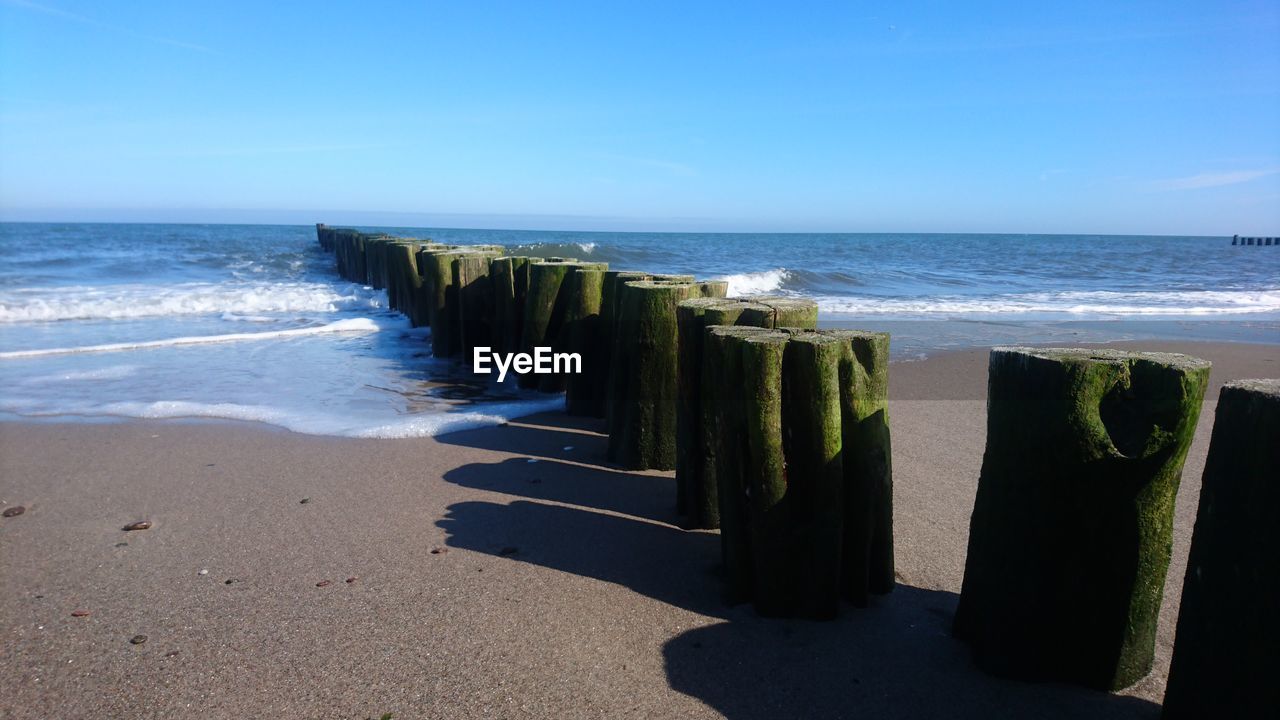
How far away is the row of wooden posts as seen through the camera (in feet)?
7.20

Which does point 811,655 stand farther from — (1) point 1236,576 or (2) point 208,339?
(2) point 208,339

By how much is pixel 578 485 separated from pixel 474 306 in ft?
15.2

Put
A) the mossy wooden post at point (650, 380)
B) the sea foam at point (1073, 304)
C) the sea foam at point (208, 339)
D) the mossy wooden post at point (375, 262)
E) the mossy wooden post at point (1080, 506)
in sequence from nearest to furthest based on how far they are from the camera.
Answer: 1. the mossy wooden post at point (1080, 506)
2. the mossy wooden post at point (650, 380)
3. the sea foam at point (208, 339)
4. the sea foam at point (1073, 304)
5. the mossy wooden post at point (375, 262)

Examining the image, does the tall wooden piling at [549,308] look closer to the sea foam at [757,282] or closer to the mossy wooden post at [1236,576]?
the mossy wooden post at [1236,576]

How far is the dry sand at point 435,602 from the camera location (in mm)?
2836

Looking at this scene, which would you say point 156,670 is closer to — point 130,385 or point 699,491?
point 699,491

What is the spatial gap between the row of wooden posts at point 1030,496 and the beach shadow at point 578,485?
1.54ft

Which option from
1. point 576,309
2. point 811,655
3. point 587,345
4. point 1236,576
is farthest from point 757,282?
point 1236,576

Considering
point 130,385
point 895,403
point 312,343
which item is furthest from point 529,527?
point 312,343

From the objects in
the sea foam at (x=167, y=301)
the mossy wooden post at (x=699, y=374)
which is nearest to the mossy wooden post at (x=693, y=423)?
the mossy wooden post at (x=699, y=374)

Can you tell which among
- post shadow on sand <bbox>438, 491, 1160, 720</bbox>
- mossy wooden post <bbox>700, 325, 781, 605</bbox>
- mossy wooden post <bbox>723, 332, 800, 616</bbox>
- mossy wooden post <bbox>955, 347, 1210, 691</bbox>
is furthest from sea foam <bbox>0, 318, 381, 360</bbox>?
mossy wooden post <bbox>955, 347, 1210, 691</bbox>

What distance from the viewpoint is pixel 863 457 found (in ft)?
11.0

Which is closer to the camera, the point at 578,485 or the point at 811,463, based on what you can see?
the point at 811,463

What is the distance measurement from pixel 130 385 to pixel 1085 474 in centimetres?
829
